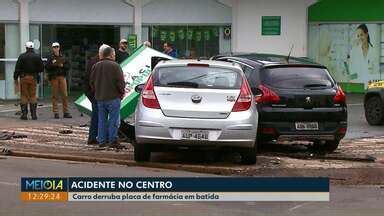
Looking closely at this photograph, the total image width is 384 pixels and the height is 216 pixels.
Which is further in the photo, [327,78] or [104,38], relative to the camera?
[104,38]

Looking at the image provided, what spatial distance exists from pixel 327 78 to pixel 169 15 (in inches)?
507

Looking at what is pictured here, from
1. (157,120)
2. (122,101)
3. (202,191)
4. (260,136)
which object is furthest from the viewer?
(122,101)

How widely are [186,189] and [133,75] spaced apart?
7278mm

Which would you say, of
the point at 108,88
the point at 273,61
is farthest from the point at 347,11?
the point at 108,88

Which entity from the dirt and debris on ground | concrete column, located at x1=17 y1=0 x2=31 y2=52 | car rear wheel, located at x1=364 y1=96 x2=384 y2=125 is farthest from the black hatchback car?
concrete column, located at x1=17 y1=0 x2=31 y2=52

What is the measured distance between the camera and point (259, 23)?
24.4 meters

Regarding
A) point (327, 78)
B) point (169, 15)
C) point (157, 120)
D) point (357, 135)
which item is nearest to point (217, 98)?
point (157, 120)

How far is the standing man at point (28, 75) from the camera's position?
55.6 feet

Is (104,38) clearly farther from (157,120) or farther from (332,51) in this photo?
(157,120)

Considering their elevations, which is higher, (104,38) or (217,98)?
(104,38)

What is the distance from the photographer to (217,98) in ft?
33.6

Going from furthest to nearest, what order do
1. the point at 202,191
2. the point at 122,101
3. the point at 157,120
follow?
1. the point at 122,101
2. the point at 157,120
3. the point at 202,191

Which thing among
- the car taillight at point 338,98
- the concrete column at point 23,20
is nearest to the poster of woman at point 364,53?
the concrete column at point 23,20

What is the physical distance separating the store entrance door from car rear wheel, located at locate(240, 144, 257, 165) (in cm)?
1354
